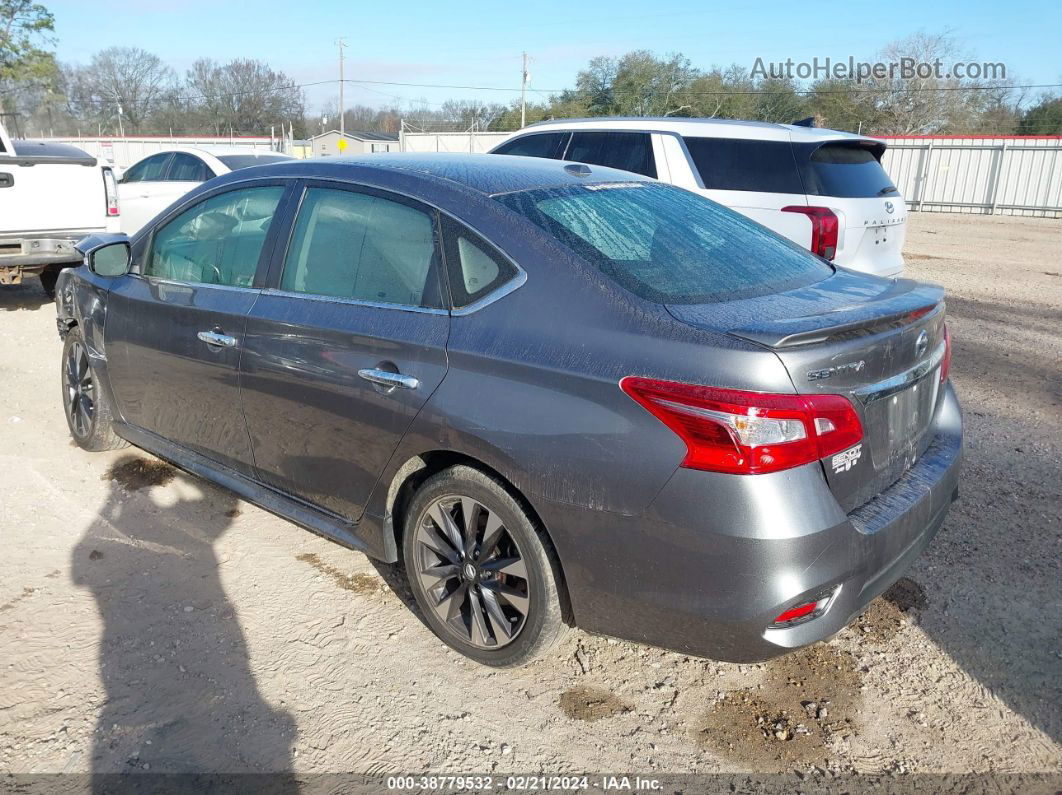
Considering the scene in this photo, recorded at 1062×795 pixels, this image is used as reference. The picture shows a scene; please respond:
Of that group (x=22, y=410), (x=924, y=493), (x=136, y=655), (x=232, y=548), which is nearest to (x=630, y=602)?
(x=924, y=493)

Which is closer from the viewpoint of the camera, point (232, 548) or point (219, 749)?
point (219, 749)

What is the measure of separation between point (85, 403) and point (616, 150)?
456 cm

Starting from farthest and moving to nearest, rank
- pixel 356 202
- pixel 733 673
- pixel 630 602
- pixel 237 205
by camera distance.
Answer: pixel 237 205 → pixel 356 202 → pixel 733 673 → pixel 630 602

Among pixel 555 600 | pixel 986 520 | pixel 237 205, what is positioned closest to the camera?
pixel 555 600

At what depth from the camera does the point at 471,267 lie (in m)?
2.78

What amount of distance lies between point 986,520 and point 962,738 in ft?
5.42

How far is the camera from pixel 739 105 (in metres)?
47.5

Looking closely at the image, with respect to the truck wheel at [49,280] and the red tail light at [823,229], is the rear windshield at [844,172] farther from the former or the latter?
the truck wheel at [49,280]

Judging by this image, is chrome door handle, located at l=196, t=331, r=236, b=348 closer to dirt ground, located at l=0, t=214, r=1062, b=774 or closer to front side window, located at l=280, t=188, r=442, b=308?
front side window, located at l=280, t=188, r=442, b=308

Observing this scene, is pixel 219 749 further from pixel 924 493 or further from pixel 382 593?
pixel 924 493

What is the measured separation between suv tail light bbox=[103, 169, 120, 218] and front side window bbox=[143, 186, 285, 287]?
213 inches

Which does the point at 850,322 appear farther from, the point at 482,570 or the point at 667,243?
the point at 482,570

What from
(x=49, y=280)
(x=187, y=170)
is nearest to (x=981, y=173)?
(x=187, y=170)

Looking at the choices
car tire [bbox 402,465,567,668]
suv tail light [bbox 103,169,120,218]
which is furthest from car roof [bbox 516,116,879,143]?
suv tail light [bbox 103,169,120,218]
